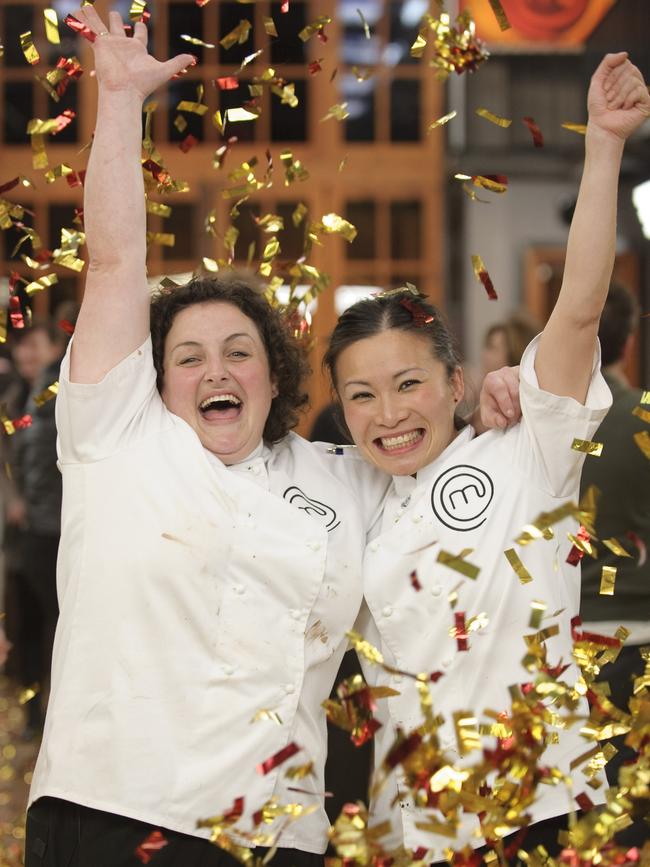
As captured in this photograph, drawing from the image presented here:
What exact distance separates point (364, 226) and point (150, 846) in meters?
5.06

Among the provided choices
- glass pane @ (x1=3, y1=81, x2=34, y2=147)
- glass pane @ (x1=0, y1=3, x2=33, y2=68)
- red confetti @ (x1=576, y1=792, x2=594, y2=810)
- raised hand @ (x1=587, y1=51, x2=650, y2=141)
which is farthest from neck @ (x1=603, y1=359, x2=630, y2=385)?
glass pane @ (x1=0, y1=3, x2=33, y2=68)

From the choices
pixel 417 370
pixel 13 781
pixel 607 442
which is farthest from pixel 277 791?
pixel 13 781

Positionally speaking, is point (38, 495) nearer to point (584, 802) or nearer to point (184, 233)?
point (184, 233)

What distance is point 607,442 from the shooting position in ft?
8.88

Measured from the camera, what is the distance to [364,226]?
21.2 ft

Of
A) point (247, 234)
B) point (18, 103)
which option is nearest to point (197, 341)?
point (247, 234)

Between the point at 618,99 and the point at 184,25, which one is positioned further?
the point at 184,25

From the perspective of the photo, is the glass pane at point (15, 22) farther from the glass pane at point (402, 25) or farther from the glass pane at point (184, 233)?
the glass pane at point (402, 25)

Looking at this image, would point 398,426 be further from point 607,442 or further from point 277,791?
point 607,442

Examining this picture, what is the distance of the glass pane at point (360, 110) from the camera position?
21.1 ft

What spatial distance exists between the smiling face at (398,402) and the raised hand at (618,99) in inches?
18.0

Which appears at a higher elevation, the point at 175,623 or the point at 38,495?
the point at 175,623

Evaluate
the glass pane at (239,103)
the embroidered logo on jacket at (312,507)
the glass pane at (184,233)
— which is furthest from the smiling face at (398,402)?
the glass pane at (184,233)

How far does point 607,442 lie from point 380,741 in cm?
104
